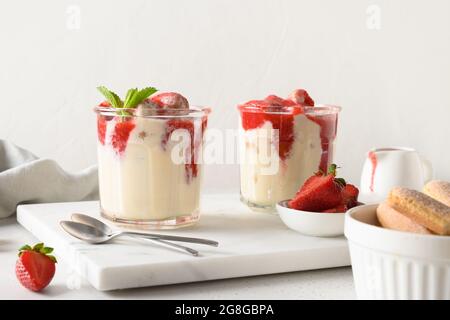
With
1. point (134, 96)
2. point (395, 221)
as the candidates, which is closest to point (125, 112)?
point (134, 96)

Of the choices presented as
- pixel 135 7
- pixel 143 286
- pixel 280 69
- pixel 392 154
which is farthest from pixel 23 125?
pixel 143 286

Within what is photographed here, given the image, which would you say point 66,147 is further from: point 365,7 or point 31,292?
point 31,292

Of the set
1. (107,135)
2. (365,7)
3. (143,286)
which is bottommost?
(143,286)

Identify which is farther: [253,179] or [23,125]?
[23,125]

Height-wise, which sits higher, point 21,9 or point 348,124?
point 21,9

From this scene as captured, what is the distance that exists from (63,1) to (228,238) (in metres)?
1.26

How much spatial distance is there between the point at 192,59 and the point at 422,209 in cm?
142

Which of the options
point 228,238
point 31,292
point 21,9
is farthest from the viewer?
point 21,9

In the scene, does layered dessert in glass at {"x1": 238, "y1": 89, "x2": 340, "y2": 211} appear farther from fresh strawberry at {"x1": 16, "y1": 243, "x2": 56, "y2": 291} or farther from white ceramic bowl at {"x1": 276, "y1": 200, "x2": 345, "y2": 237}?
fresh strawberry at {"x1": 16, "y1": 243, "x2": 56, "y2": 291}

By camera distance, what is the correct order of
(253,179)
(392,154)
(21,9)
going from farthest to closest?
(21,9) → (392,154) → (253,179)

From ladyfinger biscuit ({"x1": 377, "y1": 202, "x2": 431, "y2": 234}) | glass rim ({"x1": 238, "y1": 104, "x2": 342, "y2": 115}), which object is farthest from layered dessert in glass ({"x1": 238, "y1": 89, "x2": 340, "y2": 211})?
ladyfinger biscuit ({"x1": 377, "y1": 202, "x2": 431, "y2": 234})

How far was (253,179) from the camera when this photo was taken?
1.50m

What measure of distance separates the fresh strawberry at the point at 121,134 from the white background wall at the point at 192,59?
0.95m

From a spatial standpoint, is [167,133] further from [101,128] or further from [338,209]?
[338,209]
